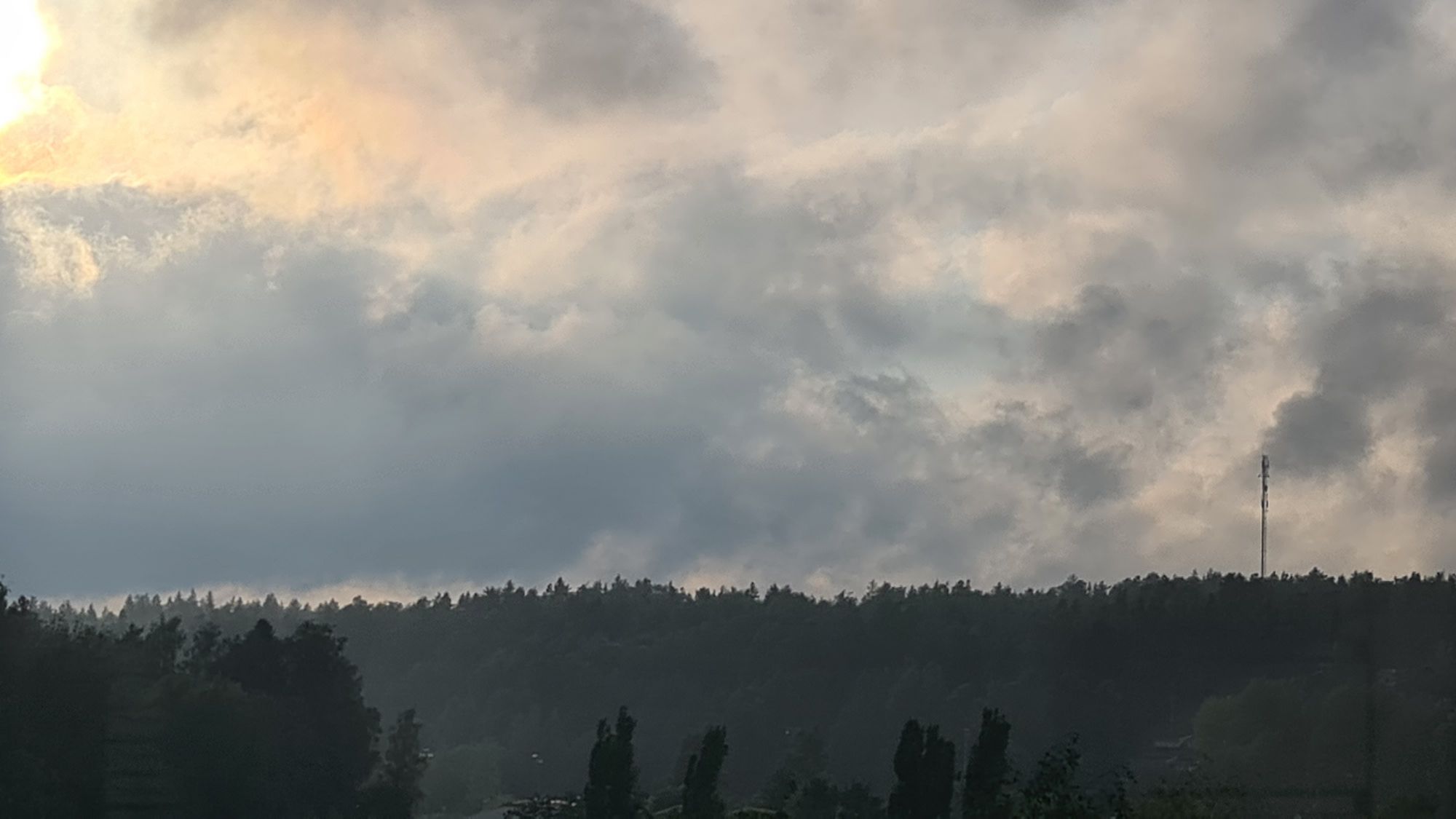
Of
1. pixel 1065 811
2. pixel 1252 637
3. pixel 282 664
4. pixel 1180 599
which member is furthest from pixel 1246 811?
pixel 1180 599

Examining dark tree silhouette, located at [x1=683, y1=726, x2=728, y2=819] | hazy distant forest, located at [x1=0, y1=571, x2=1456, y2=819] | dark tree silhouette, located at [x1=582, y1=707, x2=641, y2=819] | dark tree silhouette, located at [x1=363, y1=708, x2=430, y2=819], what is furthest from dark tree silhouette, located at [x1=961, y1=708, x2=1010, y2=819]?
dark tree silhouette, located at [x1=363, y1=708, x2=430, y2=819]

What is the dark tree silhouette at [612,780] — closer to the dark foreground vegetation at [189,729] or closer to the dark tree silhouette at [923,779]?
the dark tree silhouette at [923,779]

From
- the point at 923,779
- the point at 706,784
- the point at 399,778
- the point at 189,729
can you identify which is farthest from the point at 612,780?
the point at 399,778

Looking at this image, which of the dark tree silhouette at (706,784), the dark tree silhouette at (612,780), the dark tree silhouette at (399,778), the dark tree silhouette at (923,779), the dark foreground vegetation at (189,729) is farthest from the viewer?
the dark tree silhouette at (399,778)

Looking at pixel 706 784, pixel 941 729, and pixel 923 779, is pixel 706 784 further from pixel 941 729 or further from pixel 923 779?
pixel 941 729

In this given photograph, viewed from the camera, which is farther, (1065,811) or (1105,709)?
(1105,709)

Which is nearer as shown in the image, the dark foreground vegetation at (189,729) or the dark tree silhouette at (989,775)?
the dark tree silhouette at (989,775)

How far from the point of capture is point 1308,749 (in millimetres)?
106688

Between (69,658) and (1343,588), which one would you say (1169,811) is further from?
(1343,588)

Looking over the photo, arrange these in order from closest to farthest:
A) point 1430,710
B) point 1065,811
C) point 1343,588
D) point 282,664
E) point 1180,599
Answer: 1. point 1065,811
2. point 1430,710
3. point 282,664
4. point 1343,588
5. point 1180,599

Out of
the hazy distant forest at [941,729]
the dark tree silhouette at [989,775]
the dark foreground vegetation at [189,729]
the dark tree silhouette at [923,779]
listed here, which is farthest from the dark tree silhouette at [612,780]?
the dark tree silhouette at [989,775]

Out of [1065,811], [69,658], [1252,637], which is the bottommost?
[1065,811]

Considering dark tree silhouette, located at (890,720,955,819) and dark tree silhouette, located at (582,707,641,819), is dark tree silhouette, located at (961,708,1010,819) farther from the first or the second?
dark tree silhouette, located at (582,707,641,819)

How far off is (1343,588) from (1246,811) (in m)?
75.1
